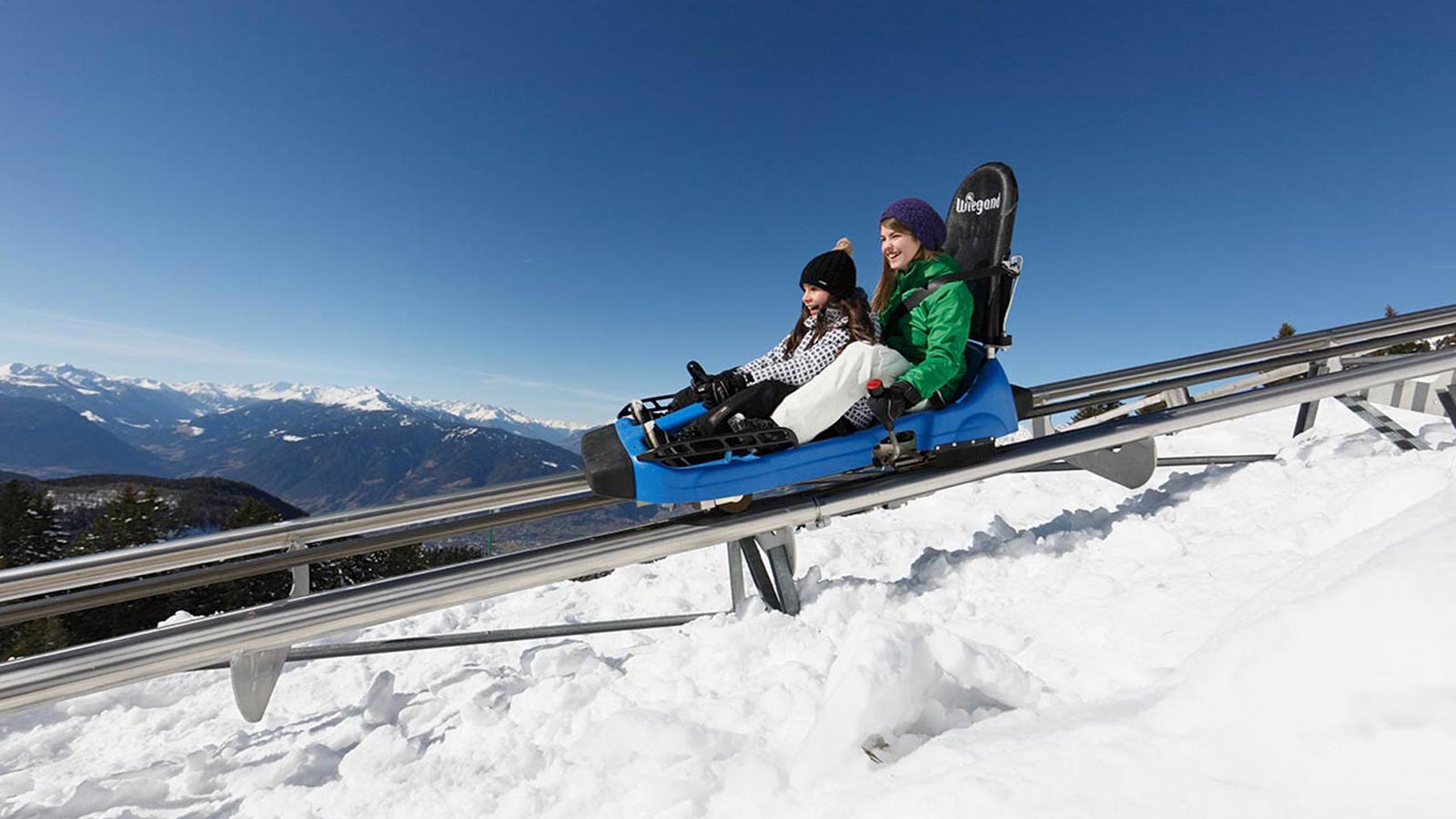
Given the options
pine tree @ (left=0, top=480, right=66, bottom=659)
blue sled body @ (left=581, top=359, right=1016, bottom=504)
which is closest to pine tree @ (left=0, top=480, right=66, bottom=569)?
pine tree @ (left=0, top=480, right=66, bottom=659)

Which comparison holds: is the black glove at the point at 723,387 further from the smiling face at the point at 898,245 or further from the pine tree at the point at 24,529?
the pine tree at the point at 24,529

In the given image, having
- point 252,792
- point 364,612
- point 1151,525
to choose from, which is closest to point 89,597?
point 252,792

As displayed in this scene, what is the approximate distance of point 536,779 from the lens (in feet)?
5.59

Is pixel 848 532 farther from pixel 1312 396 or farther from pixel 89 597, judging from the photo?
pixel 89 597

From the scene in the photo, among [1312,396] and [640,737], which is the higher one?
[1312,396]

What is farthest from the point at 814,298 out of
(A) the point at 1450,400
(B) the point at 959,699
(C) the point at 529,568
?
(A) the point at 1450,400

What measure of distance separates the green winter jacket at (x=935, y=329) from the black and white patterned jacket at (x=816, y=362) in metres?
0.21

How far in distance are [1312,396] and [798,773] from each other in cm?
367

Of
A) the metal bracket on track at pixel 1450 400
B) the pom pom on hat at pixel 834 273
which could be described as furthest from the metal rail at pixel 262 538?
the metal bracket on track at pixel 1450 400

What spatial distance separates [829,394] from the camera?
104 inches

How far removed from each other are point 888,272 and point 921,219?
0.31m

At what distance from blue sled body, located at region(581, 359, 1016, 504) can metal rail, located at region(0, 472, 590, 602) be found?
1.31 feet

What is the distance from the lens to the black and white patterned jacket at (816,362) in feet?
9.38

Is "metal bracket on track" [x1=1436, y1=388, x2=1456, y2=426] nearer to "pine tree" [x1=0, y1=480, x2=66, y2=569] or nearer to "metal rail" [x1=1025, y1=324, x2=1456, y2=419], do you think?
"metal rail" [x1=1025, y1=324, x2=1456, y2=419]
